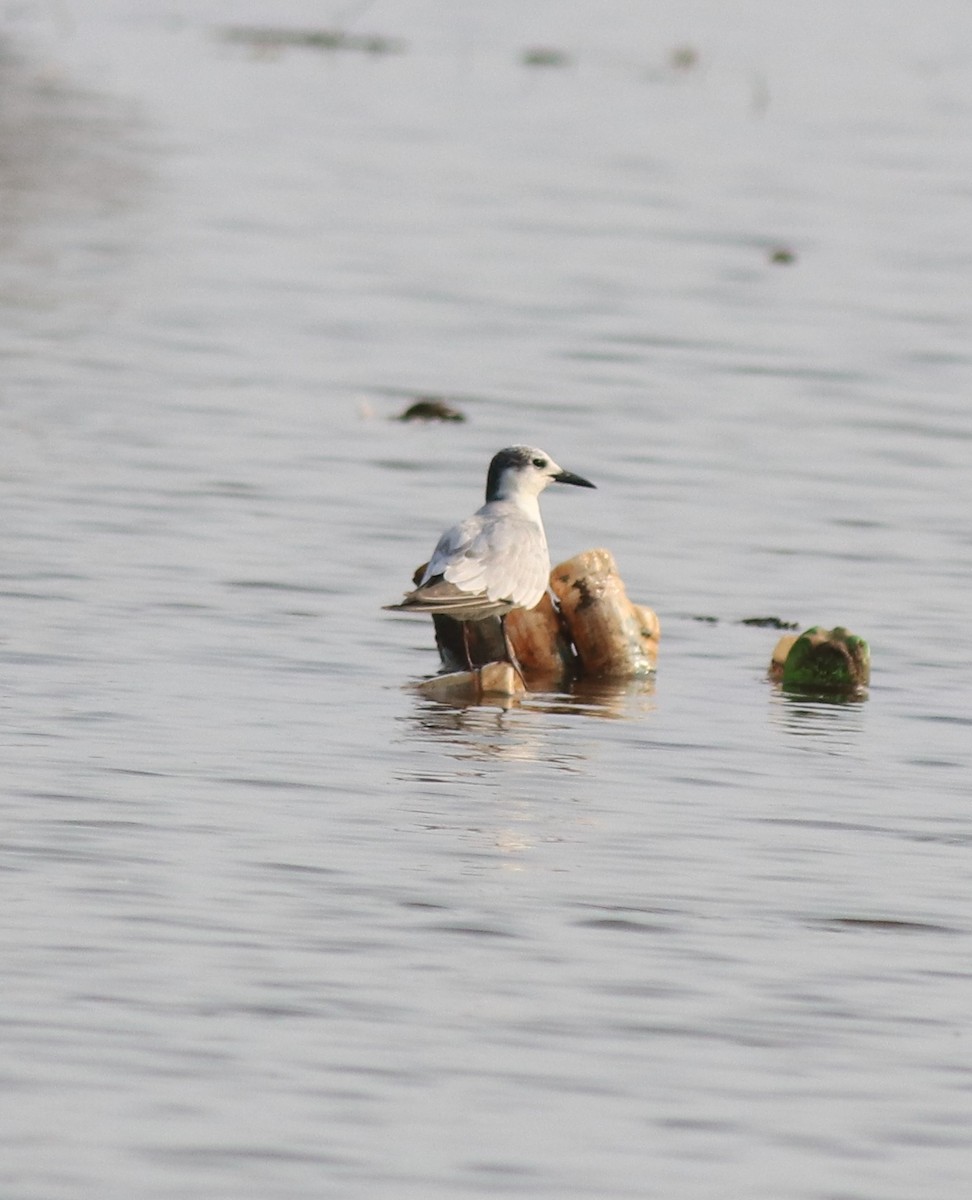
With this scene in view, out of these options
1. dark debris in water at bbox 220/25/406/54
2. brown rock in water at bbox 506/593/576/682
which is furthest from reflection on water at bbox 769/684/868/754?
dark debris in water at bbox 220/25/406/54

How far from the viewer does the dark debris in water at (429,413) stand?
61.9 feet

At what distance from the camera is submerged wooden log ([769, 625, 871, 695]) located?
1242 centimetres

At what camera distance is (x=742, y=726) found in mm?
11633

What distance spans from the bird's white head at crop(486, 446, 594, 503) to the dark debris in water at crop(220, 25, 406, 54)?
30.2 m

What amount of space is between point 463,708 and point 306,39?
32710 mm

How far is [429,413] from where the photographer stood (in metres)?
18.9

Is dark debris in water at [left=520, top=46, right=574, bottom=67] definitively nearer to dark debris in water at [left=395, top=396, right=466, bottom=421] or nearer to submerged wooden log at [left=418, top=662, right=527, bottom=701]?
dark debris in water at [left=395, top=396, right=466, bottom=421]

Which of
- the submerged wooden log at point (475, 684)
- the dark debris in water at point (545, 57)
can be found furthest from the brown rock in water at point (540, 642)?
the dark debris in water at point (545, 57)

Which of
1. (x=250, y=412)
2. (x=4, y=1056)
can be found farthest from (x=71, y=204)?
(x=4, y=1056)

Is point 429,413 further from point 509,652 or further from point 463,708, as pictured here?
point 463,708

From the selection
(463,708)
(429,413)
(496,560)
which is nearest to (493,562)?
(496,560)

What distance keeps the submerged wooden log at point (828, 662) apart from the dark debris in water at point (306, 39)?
31.1 m

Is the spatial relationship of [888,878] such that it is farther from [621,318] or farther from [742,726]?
[621,318]

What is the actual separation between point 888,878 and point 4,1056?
3.33m
